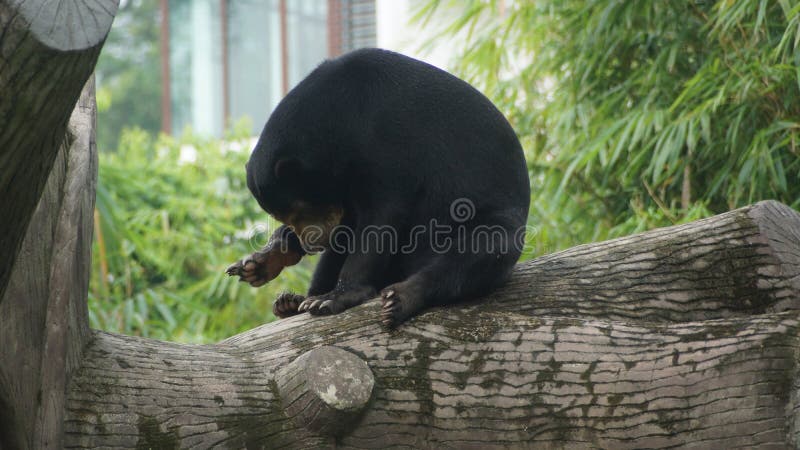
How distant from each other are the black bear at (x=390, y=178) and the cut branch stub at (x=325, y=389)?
1.41 feet

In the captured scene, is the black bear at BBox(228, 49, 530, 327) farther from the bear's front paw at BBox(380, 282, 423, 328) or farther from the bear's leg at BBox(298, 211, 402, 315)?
the bear's front paw at BBox(380, 282, 423, 328)

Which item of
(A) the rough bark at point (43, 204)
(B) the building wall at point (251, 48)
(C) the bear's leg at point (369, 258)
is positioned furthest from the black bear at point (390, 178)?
(B) the building wall at point (251, 48)

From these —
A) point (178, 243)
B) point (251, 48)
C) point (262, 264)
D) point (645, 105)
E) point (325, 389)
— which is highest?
point (251, 48)

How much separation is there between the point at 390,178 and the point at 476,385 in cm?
77

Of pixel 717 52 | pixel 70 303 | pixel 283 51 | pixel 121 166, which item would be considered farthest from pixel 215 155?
pixel 70 303

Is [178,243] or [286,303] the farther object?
[178,243]

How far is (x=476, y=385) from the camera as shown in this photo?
225cm

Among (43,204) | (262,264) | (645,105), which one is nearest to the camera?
(43,204)

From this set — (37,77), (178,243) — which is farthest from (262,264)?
(178,243)

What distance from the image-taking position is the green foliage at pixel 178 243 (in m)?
5.42

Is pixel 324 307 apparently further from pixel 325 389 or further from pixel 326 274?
pixel 326 274

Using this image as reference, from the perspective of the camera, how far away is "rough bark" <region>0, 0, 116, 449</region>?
1268 millimetres

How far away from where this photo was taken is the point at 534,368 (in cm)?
229

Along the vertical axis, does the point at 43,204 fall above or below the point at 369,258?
below
